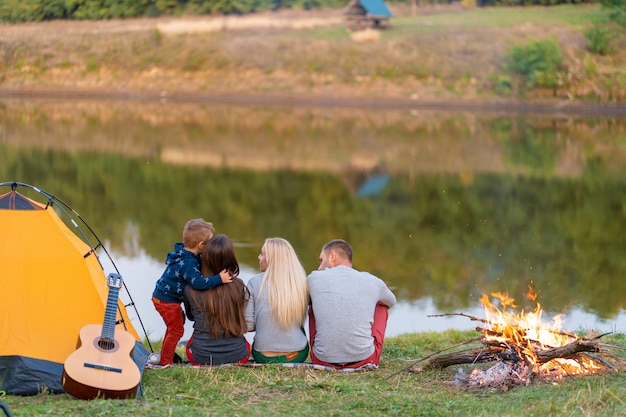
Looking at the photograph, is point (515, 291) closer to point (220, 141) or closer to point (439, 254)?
point (439, 254)

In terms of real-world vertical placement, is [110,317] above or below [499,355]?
above

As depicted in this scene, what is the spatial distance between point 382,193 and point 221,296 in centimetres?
1446

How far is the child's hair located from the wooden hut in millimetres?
47187

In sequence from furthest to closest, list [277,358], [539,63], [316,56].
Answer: [316,56] < [539,63] < [277,358]

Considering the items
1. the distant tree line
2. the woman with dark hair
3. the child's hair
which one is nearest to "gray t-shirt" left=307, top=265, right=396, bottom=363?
the woman with dark hair

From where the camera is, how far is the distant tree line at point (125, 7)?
60688 mm

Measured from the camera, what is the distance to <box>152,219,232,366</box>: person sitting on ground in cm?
731

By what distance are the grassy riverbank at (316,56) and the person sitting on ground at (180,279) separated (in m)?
40.2

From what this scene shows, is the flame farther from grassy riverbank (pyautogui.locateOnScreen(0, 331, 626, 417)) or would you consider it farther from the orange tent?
the orange tent

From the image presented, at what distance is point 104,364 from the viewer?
255 inches

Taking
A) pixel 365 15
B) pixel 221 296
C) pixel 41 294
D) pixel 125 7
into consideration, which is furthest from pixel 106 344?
pixel 125 7

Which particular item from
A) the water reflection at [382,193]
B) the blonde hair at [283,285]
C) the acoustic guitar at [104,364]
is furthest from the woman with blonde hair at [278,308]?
the water reflection at [382,193]

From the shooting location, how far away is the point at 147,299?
1139 centimetres

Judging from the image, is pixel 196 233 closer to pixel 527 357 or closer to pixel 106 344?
pixel 106 344
